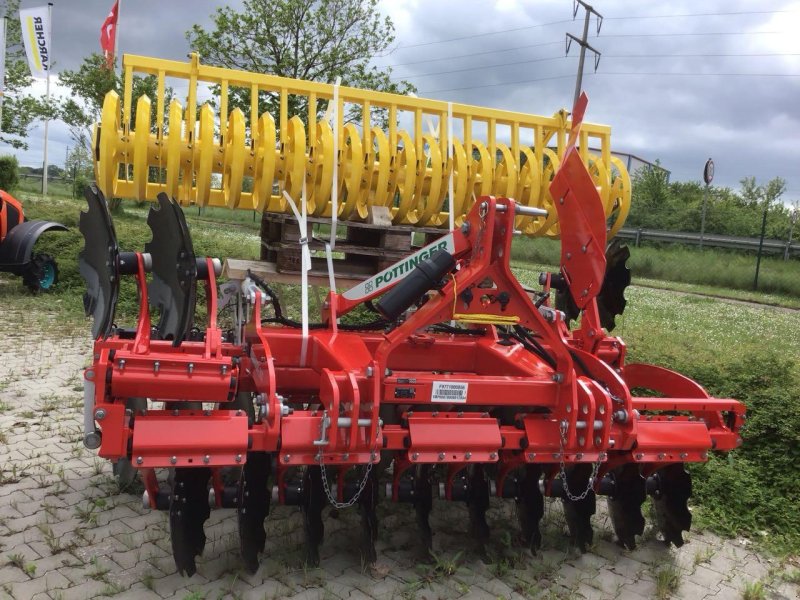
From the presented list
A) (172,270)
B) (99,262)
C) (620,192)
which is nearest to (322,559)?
(172,270)

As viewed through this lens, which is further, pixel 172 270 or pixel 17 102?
pixel 17 102

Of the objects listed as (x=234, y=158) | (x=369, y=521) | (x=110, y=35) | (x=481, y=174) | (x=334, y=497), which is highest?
(x=110, y=35)

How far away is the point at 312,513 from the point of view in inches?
135

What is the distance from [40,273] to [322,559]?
886 centimetres

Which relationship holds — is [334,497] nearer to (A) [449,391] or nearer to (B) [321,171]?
(A) [449,391]

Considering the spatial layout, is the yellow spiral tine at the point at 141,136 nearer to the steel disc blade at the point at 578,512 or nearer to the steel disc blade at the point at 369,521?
the steel disc blade at the point at 369,521

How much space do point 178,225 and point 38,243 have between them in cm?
949

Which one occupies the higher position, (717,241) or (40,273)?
(717,241)

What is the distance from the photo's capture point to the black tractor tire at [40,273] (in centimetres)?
1052

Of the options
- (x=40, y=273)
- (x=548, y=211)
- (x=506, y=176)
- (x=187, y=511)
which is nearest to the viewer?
(x=187, y=511)

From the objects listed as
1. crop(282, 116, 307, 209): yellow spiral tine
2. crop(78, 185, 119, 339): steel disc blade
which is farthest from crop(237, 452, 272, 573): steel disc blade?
crop(282, 116, 307, 209): yellow spiral tine

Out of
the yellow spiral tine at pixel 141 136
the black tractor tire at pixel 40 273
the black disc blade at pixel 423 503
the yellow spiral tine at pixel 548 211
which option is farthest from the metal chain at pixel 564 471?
the black tractor tire at pixel 40 273

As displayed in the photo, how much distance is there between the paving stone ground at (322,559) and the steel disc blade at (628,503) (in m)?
0.10

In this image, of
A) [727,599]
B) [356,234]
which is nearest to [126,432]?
[356,234]
